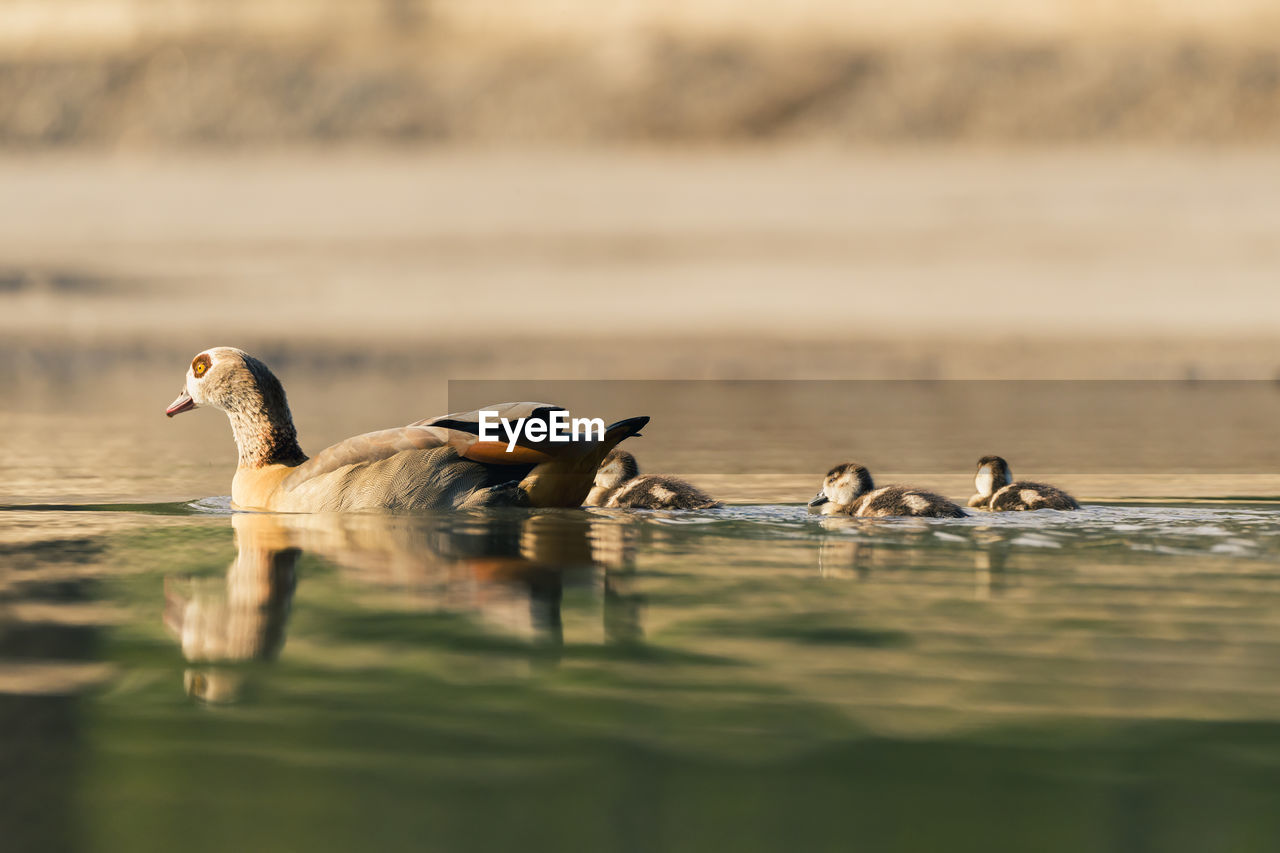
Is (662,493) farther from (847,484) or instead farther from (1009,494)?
(1009,494)

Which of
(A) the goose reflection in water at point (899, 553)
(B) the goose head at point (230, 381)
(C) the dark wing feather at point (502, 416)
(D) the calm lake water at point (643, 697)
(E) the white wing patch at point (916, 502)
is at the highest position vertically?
(B) the goose head at point (230, 381)

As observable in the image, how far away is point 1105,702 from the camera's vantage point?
5.82 metres

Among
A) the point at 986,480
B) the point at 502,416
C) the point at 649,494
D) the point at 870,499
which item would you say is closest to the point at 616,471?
the point at 649,494

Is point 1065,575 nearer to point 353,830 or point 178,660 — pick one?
point 178,660

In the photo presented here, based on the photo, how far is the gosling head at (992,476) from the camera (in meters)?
13.0

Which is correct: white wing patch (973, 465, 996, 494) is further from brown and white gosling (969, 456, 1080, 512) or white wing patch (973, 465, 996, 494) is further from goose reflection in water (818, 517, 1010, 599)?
goose reflection in water (818, 517, 1010, 599)

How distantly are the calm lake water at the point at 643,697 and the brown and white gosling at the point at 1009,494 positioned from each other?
2043mm

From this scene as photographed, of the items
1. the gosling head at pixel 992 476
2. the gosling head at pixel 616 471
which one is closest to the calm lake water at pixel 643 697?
the gosling head at pixel 992 476

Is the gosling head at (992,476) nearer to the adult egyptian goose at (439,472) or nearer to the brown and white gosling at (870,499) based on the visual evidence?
the brown and white gosling at (870,499)

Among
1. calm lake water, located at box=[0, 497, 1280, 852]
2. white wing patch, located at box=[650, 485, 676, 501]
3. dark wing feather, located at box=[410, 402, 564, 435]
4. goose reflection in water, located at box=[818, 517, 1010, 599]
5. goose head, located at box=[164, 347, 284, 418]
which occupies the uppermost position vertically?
goose head, located at box=[164, 347, 284, 418]

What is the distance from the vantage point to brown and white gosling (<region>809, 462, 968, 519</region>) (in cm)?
1180

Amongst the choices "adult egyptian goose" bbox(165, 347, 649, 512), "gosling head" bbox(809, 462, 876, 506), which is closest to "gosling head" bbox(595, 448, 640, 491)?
"adult egyptian goose" bbox(165, 347, 649, 512)

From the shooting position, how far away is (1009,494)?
1258 cm

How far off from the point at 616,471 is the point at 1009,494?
133 inches
